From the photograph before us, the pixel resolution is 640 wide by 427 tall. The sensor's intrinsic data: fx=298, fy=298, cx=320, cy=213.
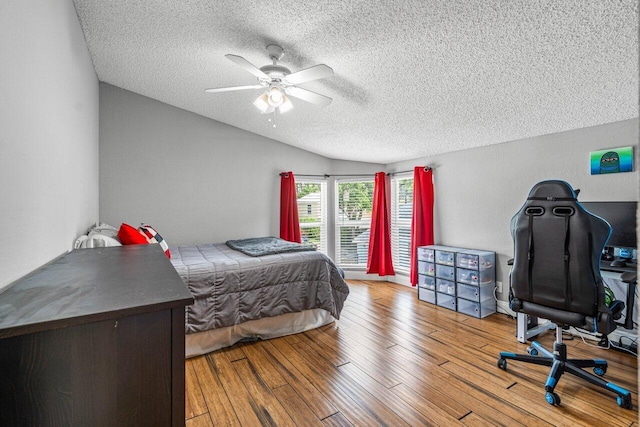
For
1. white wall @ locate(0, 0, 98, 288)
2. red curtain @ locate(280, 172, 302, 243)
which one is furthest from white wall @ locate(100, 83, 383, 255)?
white wall @ locate(0, 0, 98, 288)

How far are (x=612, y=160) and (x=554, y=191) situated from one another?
124 centimetres

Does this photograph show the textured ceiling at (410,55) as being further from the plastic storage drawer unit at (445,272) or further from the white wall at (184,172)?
the plastic storage drawer unit at (445,272)

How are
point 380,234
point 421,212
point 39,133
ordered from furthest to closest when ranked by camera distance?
point 380,234 → point 421,212 → point 39,133

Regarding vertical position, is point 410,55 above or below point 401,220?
above

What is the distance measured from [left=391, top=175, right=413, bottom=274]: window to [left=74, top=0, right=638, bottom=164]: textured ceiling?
1.34 meters

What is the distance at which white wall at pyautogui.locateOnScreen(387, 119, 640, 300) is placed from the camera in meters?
2.58

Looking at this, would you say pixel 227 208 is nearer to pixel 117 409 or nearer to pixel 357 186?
pixel 357 186

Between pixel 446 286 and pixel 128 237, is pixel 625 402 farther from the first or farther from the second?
pixel 128 237

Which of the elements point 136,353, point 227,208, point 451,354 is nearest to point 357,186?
point 227,208

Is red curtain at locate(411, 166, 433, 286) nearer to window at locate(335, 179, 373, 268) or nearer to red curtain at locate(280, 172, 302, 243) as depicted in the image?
window at locate(335, 179, 373, 268)

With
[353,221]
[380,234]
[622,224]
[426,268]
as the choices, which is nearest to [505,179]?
[622,224]

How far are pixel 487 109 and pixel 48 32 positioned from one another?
3023mm

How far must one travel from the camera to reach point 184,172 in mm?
3828

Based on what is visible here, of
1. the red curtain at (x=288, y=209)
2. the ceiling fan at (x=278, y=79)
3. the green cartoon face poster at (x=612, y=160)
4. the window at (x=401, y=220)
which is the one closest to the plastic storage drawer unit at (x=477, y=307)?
the window at (x=401, y=220)
